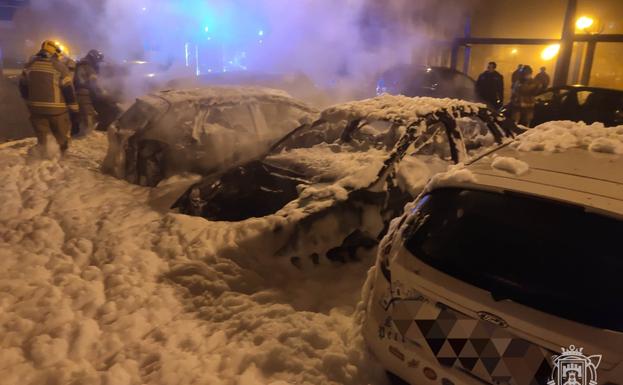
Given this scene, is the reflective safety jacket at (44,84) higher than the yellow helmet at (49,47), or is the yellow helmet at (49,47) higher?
the yellow helmet at (49,47)

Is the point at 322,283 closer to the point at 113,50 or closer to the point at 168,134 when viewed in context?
the point at 168,134

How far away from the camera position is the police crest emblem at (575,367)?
168cm

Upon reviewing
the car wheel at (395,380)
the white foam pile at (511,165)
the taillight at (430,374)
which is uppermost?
the white foam pile at (511,165)

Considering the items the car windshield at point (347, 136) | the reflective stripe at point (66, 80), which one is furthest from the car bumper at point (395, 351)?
the reflective stripe at point (66, 80)

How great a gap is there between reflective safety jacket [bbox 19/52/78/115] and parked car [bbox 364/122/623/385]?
21.0 ft

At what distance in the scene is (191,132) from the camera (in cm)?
613

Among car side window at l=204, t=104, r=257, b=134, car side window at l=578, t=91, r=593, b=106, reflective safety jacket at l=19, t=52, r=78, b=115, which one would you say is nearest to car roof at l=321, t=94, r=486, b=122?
car side window at l=204, t=104, r=257, b=134

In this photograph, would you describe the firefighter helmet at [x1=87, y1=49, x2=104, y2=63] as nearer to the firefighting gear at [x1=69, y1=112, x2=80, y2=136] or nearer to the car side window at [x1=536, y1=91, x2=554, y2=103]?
the firefighting gear at [x1=69, y1=112, x2=80, y2=136]

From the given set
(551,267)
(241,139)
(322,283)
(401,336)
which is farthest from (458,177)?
(241,139)

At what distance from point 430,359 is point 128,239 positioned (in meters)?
3.28

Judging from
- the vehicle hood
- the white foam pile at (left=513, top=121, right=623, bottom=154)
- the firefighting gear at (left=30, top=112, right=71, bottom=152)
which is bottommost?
the firefighting gear at (left=30, top=112, right=71, bottom=152)

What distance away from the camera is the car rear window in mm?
1801

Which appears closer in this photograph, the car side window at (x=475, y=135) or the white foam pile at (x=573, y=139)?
the white foam pile at (x=573, y=139)

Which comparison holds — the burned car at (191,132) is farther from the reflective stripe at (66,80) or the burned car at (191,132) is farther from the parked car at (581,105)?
the parked car at (581,105)
